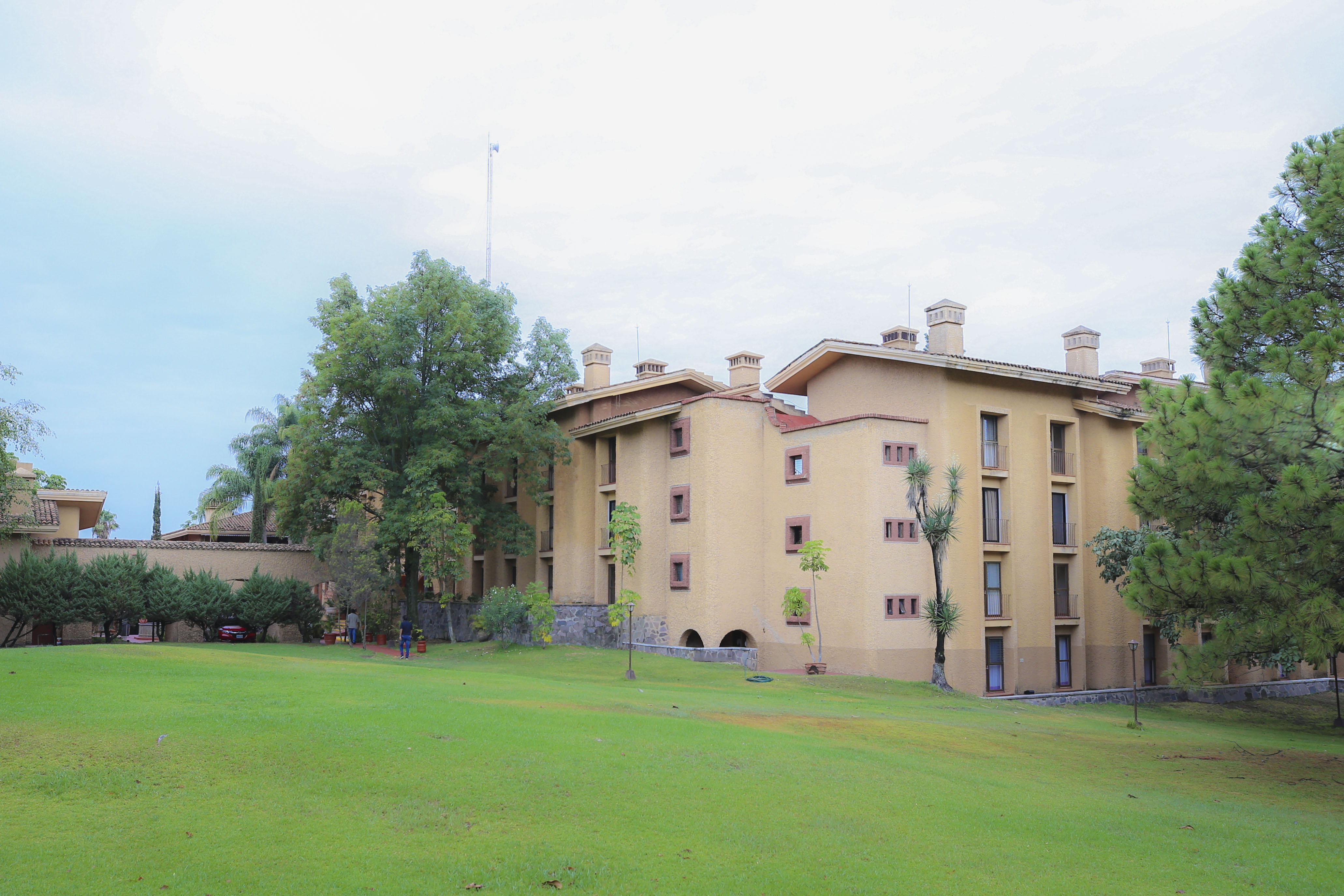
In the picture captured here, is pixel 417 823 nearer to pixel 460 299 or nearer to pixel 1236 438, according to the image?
pixel 1236 438

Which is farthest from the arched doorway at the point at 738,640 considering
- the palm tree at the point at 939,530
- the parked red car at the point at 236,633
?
the parked red car at the point at 236,633

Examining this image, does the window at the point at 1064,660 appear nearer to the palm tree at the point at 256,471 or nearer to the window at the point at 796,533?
the window at the point at 796,533

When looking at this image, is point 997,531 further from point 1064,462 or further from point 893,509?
point 893,509

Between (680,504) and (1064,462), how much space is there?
14587mm

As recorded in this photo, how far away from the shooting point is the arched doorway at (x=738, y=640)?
122 feet

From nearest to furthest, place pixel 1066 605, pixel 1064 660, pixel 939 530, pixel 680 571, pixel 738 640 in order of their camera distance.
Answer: pixel 939 530 → pixel 738 640 → pixel 680 571 → pixel 1064 660 → pixel 1066 605

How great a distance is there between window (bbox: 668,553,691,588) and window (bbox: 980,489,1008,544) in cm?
1063

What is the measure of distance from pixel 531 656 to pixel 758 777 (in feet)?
76.9

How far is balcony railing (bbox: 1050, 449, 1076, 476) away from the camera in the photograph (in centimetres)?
3866

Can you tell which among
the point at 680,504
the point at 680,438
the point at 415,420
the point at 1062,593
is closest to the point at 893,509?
the point at 680,504

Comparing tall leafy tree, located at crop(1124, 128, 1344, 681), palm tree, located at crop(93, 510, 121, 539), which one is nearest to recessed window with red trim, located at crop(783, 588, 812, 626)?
tall leafy tree, located at crop(1124, 128, 1344, 681)

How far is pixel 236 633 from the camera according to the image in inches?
1679

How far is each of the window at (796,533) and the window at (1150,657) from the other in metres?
15.2

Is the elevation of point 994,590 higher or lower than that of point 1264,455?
lower
